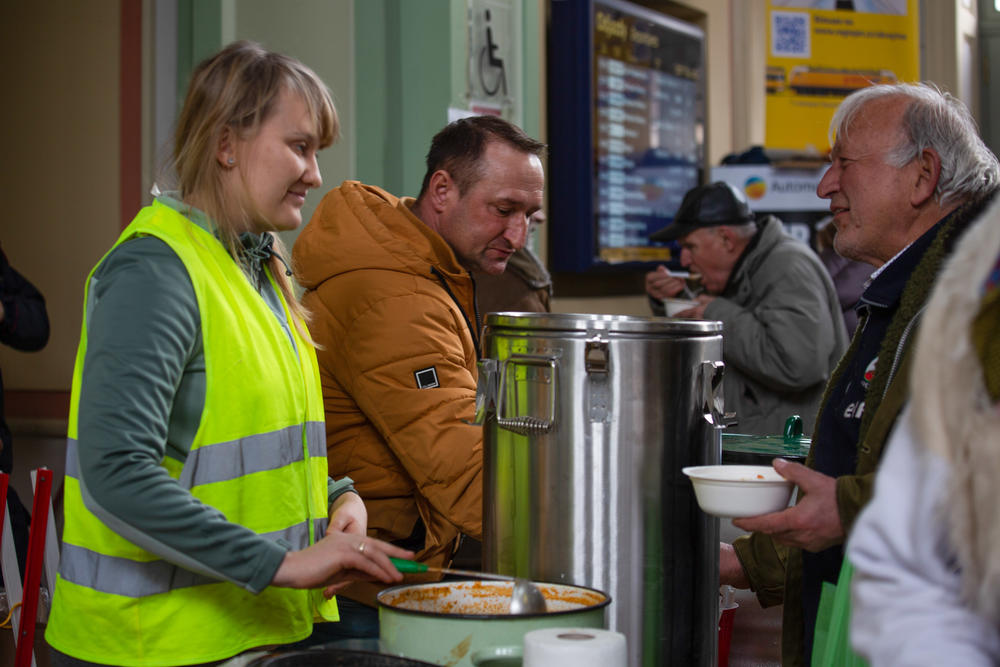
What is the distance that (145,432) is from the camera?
1428mm

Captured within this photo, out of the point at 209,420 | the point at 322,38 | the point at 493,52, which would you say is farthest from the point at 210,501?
the point at 493,52

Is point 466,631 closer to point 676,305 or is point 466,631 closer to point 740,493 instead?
point 740,493

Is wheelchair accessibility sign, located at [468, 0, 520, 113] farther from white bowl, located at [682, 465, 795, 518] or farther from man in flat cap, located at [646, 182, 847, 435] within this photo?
white bowl, located at [682, 465, 795, 518]

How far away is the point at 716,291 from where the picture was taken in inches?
175

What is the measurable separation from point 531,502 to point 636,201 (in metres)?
4.41

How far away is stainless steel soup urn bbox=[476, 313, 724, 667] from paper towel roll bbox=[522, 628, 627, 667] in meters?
0.48

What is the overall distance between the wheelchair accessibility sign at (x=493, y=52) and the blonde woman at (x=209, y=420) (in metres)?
3.17

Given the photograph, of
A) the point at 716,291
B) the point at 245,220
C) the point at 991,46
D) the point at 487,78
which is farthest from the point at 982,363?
the point at 991,46

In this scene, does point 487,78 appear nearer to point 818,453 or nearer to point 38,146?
point 38,146

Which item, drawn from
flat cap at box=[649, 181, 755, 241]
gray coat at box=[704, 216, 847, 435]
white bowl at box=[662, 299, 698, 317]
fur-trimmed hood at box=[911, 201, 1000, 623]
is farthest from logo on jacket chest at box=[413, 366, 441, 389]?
flat cap at box=[649, 181, 755, 241]

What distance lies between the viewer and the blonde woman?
143cm

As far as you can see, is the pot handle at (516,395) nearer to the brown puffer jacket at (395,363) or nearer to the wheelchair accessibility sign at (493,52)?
the brown puffer jacket at (395,363)

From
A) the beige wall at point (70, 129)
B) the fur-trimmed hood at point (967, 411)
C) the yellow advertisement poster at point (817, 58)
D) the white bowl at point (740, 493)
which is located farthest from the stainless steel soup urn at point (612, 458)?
the yellow advertisement poster at point (817, 58)

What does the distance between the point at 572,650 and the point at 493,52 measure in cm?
398
